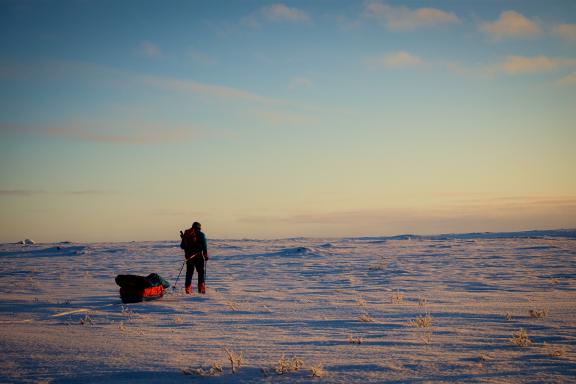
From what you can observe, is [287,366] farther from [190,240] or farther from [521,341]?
[190,240]

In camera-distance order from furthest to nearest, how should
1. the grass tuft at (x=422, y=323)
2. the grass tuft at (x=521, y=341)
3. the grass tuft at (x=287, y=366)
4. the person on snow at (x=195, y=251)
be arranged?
the person on snow at (x=195, y=251)
the grass tuft at (x=422, y=323)
the grass tuft at (x=521, y=341)
the grass tuft at (x=287, y=366)

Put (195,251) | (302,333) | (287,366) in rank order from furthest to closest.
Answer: (195,251) < (302,333) < (287,366)

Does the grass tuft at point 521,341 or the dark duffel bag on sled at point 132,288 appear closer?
the grass tuft at point 521,341

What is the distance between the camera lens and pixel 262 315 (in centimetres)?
877

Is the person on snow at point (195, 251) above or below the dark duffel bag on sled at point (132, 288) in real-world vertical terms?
above

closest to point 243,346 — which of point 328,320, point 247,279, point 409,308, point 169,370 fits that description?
point 169,370

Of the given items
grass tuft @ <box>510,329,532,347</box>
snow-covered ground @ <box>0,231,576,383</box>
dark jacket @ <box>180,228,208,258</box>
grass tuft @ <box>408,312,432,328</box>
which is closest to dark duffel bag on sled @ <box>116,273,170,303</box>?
snow-covered ground @ <box>0,231,576,383</box>

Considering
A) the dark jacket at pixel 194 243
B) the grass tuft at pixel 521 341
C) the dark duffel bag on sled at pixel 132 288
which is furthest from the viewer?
the dark jacket at pixel 194 243

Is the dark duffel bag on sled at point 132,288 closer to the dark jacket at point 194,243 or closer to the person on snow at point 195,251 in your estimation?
the person on snow at point 195,251

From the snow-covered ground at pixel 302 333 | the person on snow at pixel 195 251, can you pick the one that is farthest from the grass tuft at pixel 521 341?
the person on snow at pixel 195 251

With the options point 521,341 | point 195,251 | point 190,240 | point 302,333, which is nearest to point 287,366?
point 302,333

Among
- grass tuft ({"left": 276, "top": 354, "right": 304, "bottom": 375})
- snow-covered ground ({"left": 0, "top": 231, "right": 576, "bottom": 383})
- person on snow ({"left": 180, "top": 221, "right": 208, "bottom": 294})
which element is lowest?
snow-covered ground ({"left": 0, "top": 231, "right": 576, "bottom": 383})

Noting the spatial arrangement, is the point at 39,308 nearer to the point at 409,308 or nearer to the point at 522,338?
the point at 409,308

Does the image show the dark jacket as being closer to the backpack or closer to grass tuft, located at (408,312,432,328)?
the backpack
